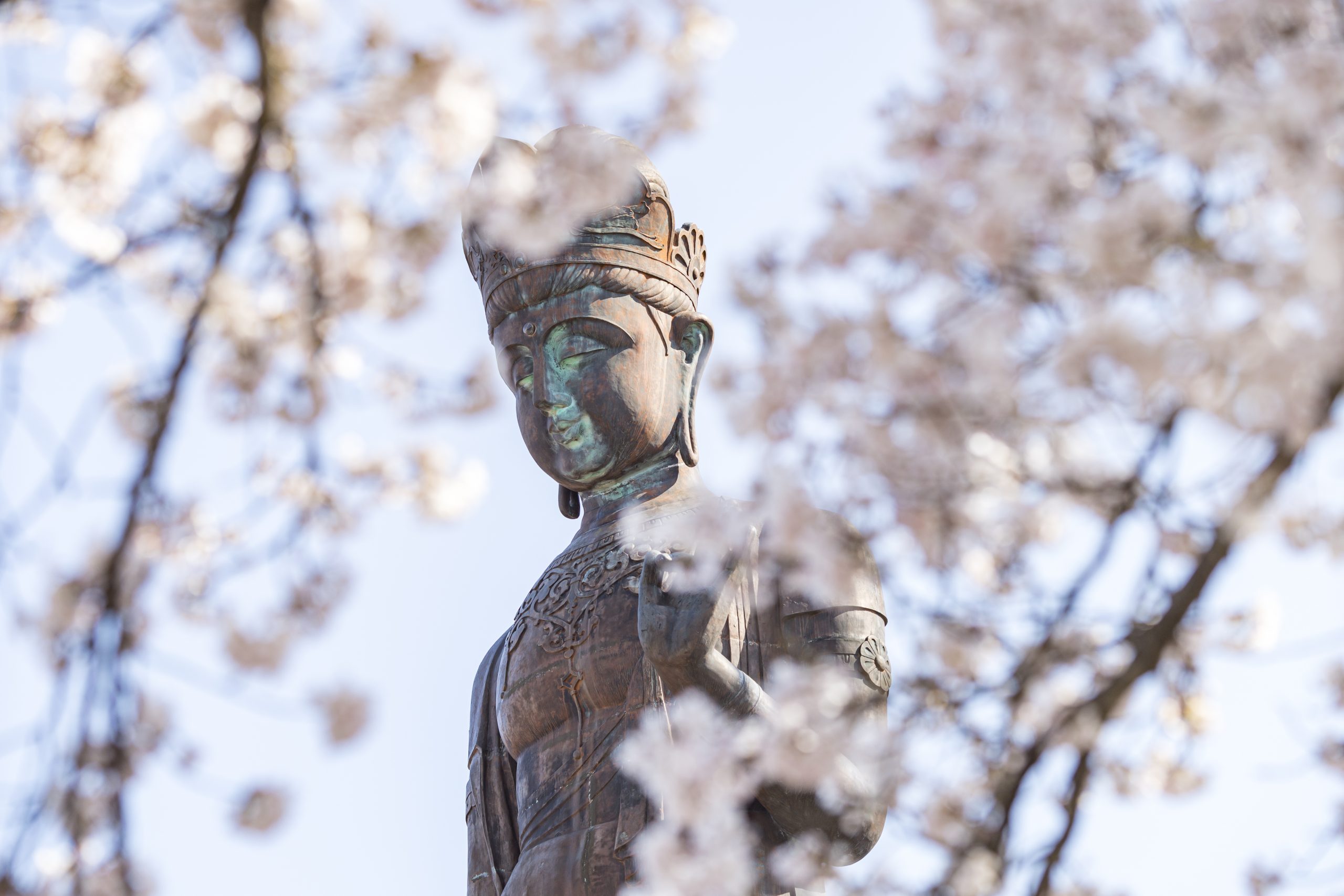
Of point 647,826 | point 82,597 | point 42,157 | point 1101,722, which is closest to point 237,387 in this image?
point 42,157

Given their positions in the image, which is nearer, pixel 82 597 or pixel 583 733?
pixel 82 597

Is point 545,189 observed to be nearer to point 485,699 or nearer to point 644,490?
point 644,490

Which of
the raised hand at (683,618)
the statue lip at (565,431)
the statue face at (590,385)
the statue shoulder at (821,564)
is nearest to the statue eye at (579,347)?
the statue face at (590,385)

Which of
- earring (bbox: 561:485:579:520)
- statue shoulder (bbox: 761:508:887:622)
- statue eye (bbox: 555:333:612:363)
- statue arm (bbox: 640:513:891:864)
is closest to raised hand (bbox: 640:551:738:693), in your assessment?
statue arm (bbox: 640:513:891:864)

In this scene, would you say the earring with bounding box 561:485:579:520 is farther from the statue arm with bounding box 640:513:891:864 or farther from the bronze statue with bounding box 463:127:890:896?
the statue arm with bounding box 640:513:891:864

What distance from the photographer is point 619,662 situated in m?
5.42

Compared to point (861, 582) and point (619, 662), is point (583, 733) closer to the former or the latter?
point (619, 662)

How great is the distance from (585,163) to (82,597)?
212 cm

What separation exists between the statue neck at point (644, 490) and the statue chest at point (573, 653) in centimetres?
21

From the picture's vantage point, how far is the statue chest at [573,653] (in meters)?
5.45

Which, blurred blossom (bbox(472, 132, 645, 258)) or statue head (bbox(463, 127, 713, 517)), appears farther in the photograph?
statue head (bbox(463, 127, 713, 517))

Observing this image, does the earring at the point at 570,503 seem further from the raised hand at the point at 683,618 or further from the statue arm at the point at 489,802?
the raised hand at the point at 683,618

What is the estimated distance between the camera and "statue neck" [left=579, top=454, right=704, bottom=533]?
6.03 m

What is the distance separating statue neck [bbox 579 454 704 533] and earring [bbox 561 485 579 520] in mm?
256
